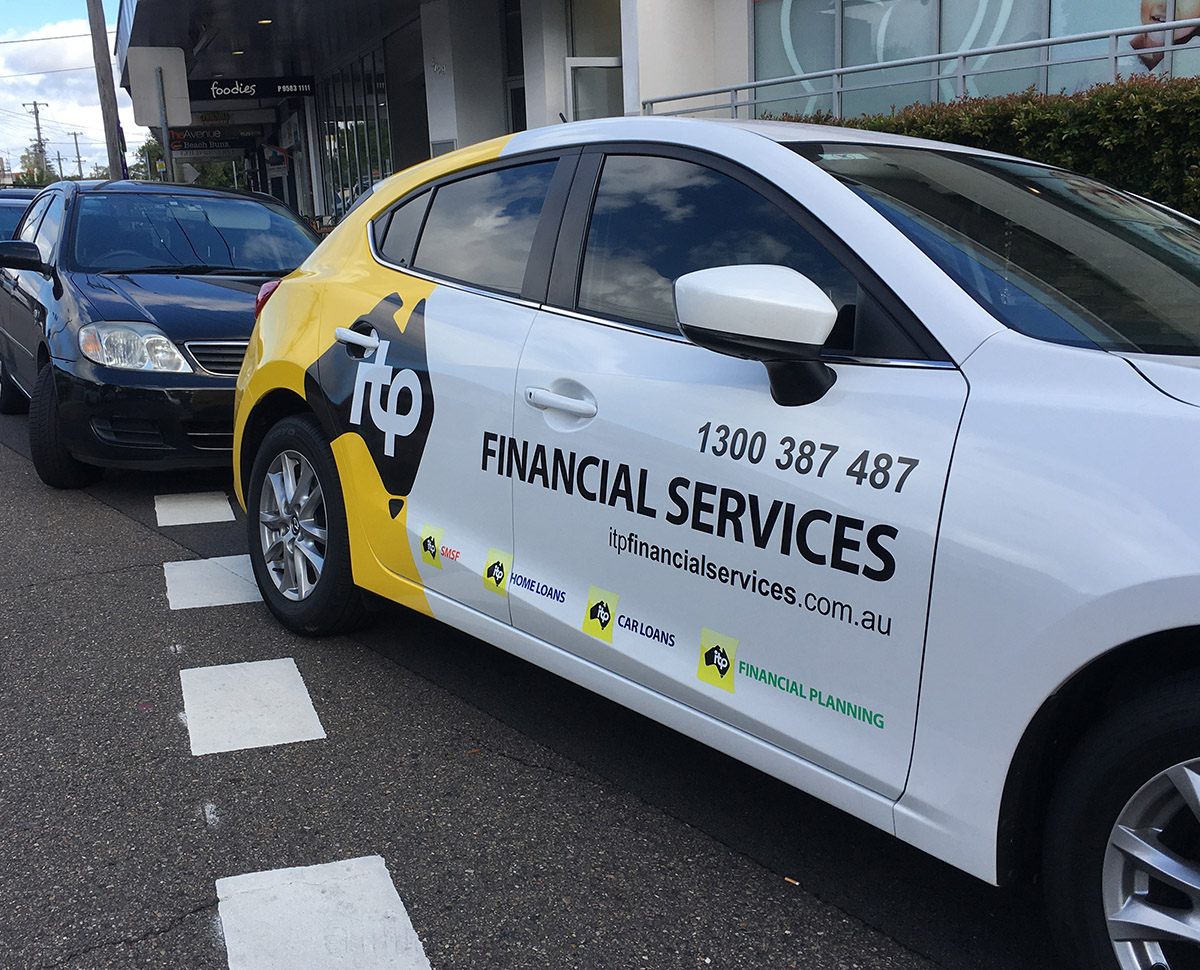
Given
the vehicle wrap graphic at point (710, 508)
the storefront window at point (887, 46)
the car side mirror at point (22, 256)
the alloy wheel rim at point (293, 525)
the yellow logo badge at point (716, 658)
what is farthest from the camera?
the storefront window at point (887, 46)

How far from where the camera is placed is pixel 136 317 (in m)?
5.86

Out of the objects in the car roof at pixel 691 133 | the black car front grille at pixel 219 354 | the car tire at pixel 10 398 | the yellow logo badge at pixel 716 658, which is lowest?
the car tire at pixel 10 398

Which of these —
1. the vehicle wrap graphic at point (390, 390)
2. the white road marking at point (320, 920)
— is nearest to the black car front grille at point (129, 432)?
the vehicle wrap graphic at point (390, 390)

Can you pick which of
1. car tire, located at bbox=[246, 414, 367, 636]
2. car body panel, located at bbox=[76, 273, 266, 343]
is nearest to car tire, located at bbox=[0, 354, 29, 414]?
car body panel, located at bbox=[76, 273, 266, 343]

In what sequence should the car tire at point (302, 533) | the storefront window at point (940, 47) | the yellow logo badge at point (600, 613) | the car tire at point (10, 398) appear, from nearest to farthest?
the yellow logo badge at point (600, 613) < the car tire at point (302, 533) < the car tire at point (10, 398) < the storefront window at point (940, 47)

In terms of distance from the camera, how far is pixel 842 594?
7.17 ft

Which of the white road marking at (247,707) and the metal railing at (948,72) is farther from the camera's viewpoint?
the metal railing at (948,72)

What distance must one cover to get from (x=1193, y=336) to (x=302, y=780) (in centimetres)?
235

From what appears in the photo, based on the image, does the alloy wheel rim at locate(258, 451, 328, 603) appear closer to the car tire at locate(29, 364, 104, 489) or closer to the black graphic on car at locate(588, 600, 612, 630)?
the black graphic on car at locate(588, 600, 612, 630)

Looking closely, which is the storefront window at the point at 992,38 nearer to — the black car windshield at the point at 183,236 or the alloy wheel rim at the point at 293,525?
the black car windshield at the point at 183,236

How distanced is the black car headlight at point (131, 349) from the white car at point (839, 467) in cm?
258

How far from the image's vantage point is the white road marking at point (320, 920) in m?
2.30

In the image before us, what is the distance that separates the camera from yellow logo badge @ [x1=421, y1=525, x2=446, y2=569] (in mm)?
3266

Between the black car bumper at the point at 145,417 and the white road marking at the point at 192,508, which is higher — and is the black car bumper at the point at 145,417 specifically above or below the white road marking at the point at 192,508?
above
